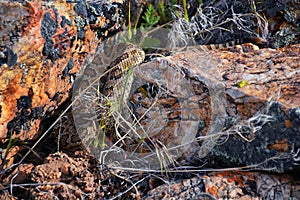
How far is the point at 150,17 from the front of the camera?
9.15 feet

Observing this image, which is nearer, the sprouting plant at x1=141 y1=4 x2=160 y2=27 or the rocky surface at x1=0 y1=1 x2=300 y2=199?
the rocky surface at x1=0 y1=1 x2=300 y2=199

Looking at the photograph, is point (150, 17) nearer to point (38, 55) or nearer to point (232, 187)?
point (38, 55)

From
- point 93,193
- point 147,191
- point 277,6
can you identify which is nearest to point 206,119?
point 147,191

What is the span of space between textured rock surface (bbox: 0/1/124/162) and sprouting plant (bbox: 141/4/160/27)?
506 mm

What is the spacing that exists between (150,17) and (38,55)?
42.4 inches

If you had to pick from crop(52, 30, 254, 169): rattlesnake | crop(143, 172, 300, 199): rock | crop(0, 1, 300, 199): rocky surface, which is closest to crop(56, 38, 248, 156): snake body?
crop(52, 30, 254, 169): rattlesnake

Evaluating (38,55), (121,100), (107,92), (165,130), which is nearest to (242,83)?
(165,130)

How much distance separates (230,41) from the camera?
2660 mm

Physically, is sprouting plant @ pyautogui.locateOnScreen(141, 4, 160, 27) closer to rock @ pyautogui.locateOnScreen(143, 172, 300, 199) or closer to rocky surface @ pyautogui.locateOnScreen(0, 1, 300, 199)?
rocky surface @ pyautogui.locateOnScreen(0, 1, 300, 199)

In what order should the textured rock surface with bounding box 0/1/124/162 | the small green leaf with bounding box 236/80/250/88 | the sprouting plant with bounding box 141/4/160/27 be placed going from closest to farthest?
the textured rock surface with bounding box 0/1/124/162 < the small green leaf with bounding box 236/80/250/88 < the sprouting plant with bounding box 141/4/160/27

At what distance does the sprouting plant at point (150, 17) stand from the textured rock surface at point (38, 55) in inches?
19.9

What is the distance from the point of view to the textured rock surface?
182 cm

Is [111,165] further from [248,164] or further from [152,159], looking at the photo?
[248,164]

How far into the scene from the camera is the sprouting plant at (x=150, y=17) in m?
2.70
